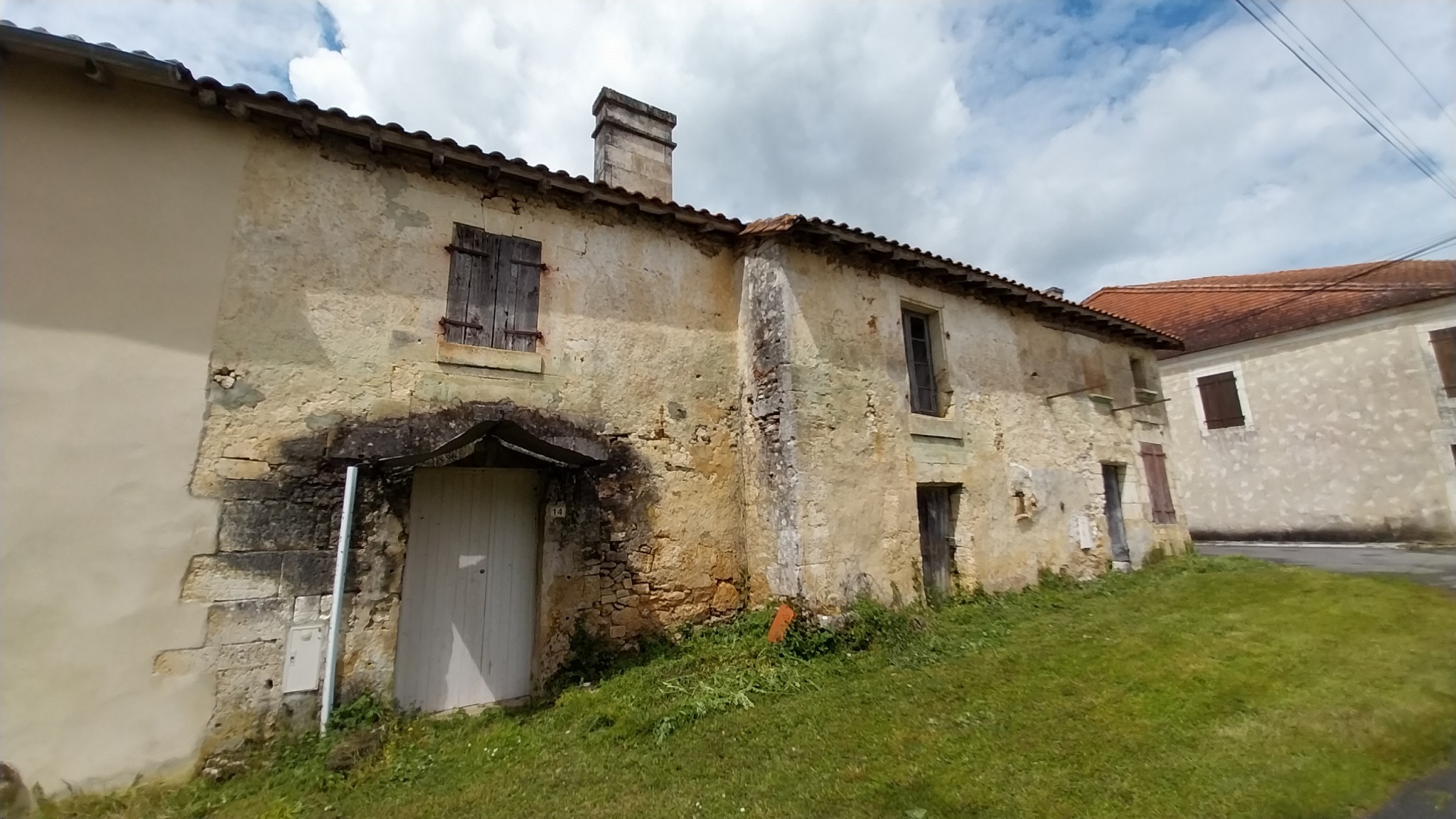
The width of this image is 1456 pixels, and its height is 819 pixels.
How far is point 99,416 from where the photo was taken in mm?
4227

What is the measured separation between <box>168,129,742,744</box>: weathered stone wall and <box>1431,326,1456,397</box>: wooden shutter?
16.5 meters

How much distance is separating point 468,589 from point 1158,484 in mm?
11551

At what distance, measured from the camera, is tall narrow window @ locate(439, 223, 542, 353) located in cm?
565

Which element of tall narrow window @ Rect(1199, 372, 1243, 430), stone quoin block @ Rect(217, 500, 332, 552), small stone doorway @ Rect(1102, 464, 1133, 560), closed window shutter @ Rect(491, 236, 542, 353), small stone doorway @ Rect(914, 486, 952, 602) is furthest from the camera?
tall narrow window @ Rect(1199, 372, 1243, 430)

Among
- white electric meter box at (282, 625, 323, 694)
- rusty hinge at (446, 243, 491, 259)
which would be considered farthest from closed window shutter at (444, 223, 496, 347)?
white electric meter box at (282, 625, 323, 694)

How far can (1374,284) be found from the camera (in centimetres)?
1456

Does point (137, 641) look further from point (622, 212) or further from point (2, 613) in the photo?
point (622, 212)

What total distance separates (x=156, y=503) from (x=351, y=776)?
2412 millimetres

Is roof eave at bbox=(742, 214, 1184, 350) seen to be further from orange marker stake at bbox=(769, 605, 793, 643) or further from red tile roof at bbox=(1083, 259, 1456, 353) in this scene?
red tile roof at bbox=(1083, 259, 1456, 353)

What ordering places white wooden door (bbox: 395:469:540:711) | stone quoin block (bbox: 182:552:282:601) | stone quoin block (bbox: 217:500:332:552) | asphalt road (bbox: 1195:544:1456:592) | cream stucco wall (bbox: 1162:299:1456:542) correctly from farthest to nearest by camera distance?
cream stucco wall (bbox: 1162:299:1456:542) < asphalt road (bbox: 1195:544:1456:592) < white wooden door (bbox: 395:469:540:711) < stone quoin block (bbox: 217:500:332:552) < stone quoin block (bbox: 182:552:282:601)

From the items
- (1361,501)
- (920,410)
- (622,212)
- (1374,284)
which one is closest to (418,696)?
(622,212)

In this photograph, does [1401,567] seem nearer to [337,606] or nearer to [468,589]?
[468,589]

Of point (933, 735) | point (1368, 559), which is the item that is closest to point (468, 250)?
point (933, 735)

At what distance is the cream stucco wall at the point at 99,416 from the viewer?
390 centimetres
